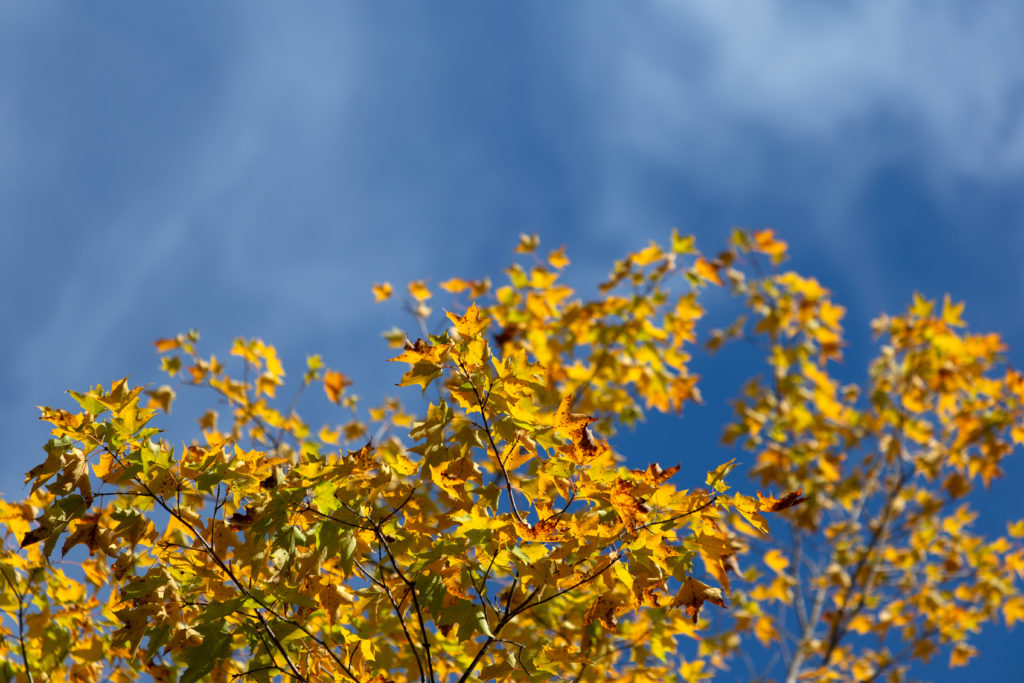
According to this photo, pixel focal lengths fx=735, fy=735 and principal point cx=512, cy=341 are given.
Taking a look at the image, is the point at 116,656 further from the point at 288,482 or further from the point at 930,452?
the point at 930,452

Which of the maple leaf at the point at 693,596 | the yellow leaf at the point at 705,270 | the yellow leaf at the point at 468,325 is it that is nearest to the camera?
the yellow leaf at the point at 468,325

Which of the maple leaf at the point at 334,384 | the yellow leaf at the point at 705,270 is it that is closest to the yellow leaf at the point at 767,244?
the yellow leaf at the point at 705,270

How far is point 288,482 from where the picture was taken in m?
1.99

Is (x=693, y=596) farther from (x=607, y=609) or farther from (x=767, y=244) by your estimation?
(x=767, y=244)

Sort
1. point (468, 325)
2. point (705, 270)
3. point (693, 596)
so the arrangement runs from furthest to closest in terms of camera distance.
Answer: point (705, 270), point (693, 596), point (468, 325)

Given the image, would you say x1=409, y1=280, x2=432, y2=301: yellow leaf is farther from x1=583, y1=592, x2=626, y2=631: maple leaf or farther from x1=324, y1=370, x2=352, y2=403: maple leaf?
x1=583, y1=592, x2=626, y2=631: maple leaf

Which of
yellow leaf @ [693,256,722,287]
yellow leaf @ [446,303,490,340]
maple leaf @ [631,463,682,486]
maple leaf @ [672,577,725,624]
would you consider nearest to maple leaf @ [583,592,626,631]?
maple leaf @ [672,577,725,624]

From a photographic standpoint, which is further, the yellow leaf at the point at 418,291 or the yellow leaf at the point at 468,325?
the yellow leaf at the point at 418,291

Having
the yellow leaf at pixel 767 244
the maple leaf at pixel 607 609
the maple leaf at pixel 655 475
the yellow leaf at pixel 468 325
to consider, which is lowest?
the maple leaf at pixel 607 609

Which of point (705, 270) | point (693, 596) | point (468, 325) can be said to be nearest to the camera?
point (468, 325)

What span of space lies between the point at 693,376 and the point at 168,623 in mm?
3454

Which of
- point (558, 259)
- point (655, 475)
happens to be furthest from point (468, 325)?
point (558, 259)

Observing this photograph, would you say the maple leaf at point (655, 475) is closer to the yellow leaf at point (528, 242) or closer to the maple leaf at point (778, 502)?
the maple leaf at point (778, 502)

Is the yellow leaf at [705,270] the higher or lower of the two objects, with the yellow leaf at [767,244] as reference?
lower
